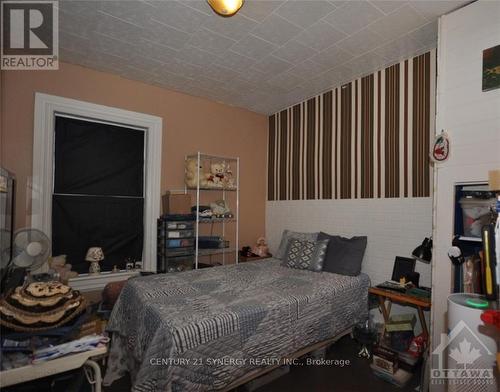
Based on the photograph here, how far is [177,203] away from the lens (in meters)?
3.25

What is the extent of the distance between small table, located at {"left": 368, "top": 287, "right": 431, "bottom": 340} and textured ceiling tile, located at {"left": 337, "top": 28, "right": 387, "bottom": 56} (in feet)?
7.00

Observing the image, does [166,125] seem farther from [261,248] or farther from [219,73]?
[261,248]

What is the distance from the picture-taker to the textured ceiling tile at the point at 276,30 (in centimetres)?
213

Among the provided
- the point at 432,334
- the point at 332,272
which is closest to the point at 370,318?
the point at 332,272

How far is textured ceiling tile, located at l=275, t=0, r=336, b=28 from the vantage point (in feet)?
6.37

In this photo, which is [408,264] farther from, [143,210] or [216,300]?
[143,210]

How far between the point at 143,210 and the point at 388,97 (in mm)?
2933

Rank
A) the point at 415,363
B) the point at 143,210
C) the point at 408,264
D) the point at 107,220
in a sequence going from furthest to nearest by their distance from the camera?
the point at 143,210, the point at 107,220, the point at 408,264, the point at 415,363

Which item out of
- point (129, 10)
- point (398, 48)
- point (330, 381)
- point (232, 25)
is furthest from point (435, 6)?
point (330, 381)

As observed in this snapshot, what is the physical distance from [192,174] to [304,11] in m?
2.04

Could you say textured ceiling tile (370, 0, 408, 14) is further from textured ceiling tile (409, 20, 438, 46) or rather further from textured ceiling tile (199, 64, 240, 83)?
textured ceiling tile (199, 64, 240, 83)

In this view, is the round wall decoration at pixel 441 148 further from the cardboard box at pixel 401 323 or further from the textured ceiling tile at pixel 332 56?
the cardboard box at pixel 401 323

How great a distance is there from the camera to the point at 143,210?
3328 millimetres

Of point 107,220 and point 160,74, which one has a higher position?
point 160,74
